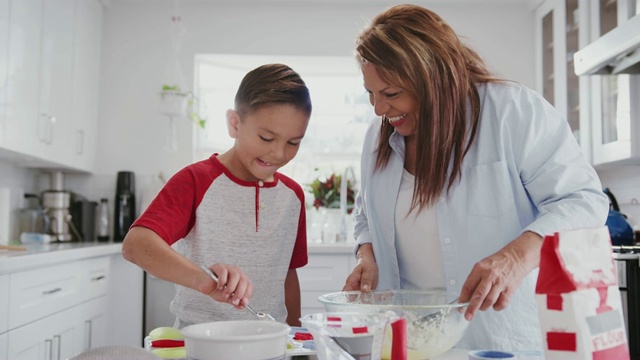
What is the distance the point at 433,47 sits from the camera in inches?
52.3

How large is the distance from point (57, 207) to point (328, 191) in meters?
1.56

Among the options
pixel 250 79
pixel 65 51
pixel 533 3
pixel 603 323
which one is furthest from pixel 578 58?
pixel 65 51

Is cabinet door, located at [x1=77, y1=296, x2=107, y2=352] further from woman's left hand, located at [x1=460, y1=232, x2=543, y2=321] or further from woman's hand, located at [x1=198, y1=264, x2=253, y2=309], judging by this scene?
woman's left hand, located at [x1=460, y1=232, x2=543, y2=321]

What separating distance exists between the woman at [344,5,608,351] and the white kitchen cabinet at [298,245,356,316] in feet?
6.61

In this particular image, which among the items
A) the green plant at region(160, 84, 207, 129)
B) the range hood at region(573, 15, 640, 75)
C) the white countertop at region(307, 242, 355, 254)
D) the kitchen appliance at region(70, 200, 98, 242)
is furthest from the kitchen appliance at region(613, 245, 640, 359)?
the kitchen appliance at region(70, 200, 98, 242)

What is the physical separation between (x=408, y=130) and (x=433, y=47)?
20cm

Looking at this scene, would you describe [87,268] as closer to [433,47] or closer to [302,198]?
[302,198]

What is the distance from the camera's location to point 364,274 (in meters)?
1.40

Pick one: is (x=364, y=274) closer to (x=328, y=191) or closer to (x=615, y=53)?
(x=615, y=53)

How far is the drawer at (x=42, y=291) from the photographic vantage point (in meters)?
2.33

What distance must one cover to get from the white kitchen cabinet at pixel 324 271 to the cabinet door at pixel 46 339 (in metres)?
1.16

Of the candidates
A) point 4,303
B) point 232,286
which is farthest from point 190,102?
point 232,286

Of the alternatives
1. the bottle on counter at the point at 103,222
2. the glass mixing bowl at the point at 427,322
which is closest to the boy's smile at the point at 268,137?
the glass mixing bowl at the point at 427,322

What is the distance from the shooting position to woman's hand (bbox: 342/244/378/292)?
1.36 meters
